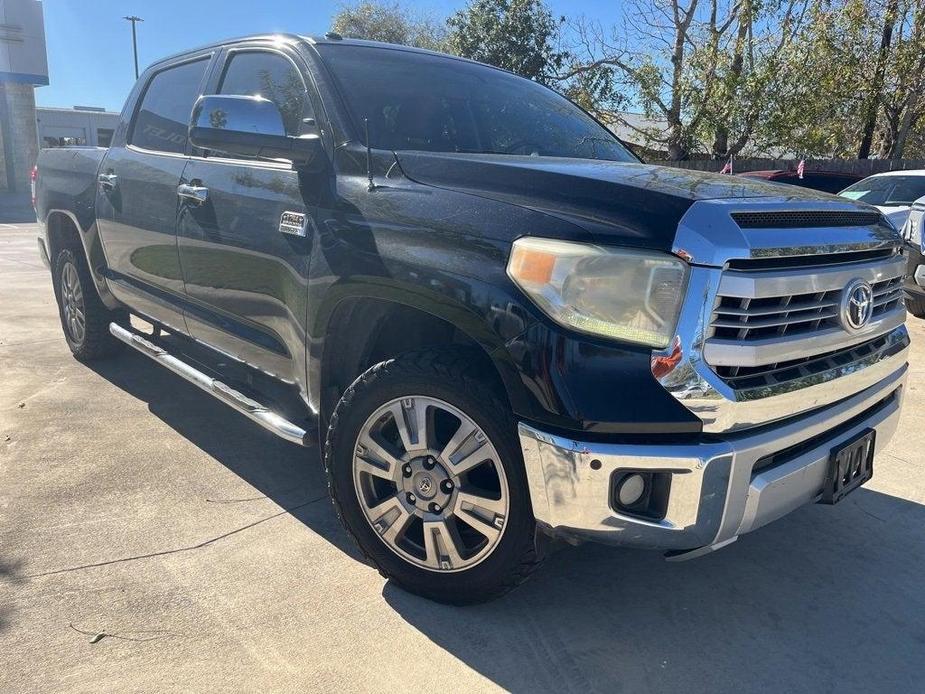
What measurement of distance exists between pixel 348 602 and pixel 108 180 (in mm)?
2965

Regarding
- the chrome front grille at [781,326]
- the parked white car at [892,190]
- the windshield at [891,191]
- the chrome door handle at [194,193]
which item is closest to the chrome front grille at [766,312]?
the chrome front grille at [781,326]

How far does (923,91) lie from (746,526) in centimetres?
1691

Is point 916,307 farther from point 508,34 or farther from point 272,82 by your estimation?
point 508,34

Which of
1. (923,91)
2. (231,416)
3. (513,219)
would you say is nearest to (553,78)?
(923,91)

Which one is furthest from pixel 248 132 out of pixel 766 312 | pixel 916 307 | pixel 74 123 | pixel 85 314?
pixel 74 123

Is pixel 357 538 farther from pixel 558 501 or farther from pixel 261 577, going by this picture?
pixel 558 501

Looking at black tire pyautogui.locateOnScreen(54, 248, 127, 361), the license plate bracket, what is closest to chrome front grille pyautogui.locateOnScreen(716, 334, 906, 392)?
the license plate bracket

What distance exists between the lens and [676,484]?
201 cm

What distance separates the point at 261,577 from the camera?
2705mm

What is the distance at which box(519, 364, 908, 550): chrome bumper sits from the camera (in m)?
2.00

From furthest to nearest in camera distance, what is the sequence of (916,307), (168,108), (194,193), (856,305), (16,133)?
1. (16,133)
2. (916,307)
3. (168,108)
4. (194,193)
5. (856,305)

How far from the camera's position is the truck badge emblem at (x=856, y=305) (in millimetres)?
2340

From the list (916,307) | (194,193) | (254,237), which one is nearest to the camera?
(254,237)

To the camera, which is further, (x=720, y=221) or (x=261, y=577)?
(x=261, y=577)
